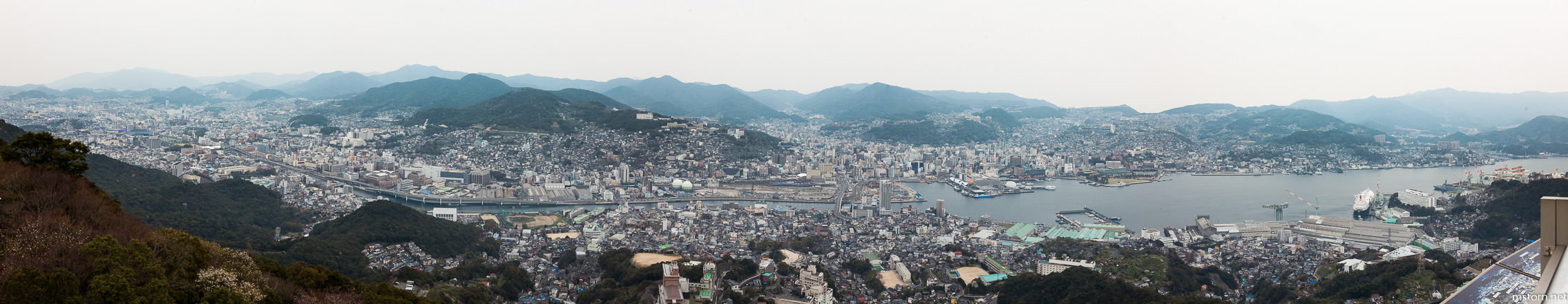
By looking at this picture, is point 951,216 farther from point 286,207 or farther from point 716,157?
point 286,207

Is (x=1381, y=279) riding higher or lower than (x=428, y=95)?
lower

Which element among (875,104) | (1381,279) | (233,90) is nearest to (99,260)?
(1381,279)

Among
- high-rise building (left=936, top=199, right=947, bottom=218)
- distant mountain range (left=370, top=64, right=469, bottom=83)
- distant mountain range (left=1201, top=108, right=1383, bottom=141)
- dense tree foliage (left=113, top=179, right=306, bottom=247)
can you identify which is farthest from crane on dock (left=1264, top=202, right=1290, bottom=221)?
distant mountain range (left=370, top=64, right=469, bottom=83)

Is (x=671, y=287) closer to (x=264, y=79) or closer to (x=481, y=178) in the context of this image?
(x=481, y=178)

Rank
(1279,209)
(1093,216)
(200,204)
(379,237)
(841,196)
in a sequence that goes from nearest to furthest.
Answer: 1. (379,237)
2. (200,204)
3. (1279,209)
4. (1093,216)
5. (841,196)

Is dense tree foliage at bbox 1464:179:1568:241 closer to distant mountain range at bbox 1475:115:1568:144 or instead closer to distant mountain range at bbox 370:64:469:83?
distant mountain range at bbox 1475:115:1568:144

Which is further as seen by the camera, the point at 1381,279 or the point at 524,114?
the point at 524,114

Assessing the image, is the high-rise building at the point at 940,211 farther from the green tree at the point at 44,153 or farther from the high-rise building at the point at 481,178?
the green tree at the point at 44,153
